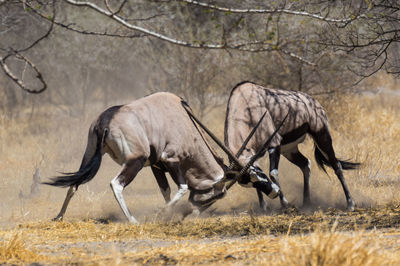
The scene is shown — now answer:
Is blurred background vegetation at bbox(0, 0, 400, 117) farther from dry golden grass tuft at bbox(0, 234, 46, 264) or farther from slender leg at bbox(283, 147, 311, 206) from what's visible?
dry golden grass tuft at bbox(0, 234, 46, 264)

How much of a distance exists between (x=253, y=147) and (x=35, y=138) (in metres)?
11.0

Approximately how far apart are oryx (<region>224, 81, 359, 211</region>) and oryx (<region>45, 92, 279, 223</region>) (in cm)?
39

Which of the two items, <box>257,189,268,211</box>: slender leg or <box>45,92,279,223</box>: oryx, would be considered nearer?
<box>45,92,279,223</box>: oryx

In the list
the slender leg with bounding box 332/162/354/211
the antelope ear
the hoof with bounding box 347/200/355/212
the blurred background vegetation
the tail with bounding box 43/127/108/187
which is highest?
the blurred background vegetation

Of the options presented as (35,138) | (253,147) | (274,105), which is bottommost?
(35,138)

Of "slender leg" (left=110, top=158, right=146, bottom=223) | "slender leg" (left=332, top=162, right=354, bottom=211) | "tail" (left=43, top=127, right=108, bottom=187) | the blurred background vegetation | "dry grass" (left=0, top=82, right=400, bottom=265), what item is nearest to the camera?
"dry grass" (left=0, top=82, right=400, bottom=265)

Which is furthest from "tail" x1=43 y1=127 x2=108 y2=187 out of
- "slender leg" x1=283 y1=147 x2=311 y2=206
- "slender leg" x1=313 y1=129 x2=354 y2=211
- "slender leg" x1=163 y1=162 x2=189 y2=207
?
"slender leg" x1=283 y1=147 x2=311 y2=206

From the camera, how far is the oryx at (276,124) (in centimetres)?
840

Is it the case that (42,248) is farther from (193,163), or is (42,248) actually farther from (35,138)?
(35,138)

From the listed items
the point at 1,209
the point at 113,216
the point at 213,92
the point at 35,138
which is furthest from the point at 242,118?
the point at 35,138

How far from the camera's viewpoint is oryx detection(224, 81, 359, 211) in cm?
840

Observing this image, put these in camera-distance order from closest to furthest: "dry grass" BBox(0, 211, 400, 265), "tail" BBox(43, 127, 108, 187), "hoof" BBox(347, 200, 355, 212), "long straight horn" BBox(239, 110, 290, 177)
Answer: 1. "dry grass" BBox(0, 211, 400, 265)
2. "tail" BBox(43, 127, 108, 187)
3. "long straight horn" BBox(239, 110, 290, 177)
4. "hoof" BBox(347, 200, 355, 212)

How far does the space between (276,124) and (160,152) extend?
6.10 ft

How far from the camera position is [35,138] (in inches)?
704
